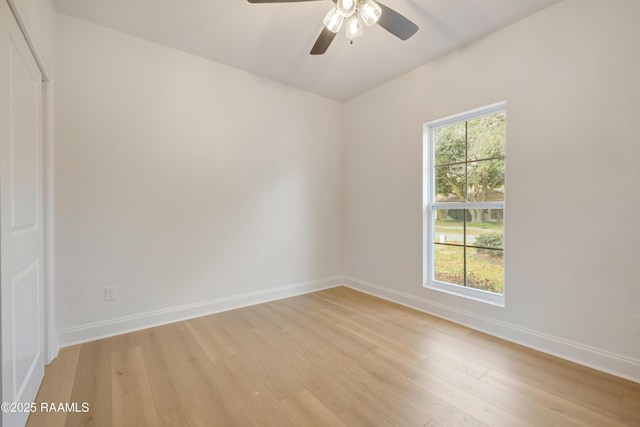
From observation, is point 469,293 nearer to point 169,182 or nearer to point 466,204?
point 466,204

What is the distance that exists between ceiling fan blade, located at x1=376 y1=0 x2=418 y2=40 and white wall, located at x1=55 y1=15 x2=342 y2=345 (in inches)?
70.4

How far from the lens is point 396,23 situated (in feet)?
5.86

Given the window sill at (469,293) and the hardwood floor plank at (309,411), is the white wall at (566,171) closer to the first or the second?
the window sill at (469,293)

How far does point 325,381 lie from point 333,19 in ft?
7.48

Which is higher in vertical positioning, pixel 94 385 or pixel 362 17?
pixel 362 17

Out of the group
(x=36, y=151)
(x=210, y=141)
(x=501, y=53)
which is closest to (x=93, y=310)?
(x=36, y=151)

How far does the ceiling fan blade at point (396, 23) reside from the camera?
170cm

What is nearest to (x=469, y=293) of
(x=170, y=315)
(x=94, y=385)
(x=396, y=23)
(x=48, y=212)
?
(x=396, y=23)

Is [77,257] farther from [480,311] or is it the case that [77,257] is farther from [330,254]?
[480,311]

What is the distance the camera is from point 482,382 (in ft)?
5.62

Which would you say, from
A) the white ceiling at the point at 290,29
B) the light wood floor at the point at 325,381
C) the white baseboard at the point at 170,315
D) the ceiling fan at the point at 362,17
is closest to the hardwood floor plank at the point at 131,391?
the light wood floor at the point at 325,381

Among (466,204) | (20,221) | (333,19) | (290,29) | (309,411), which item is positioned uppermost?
(290,29)

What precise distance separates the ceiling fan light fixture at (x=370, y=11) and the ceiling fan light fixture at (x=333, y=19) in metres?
0.14

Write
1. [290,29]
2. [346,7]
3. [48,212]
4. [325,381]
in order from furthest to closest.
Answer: [290,29]
[48,212]
[325,381]
[346,7]
